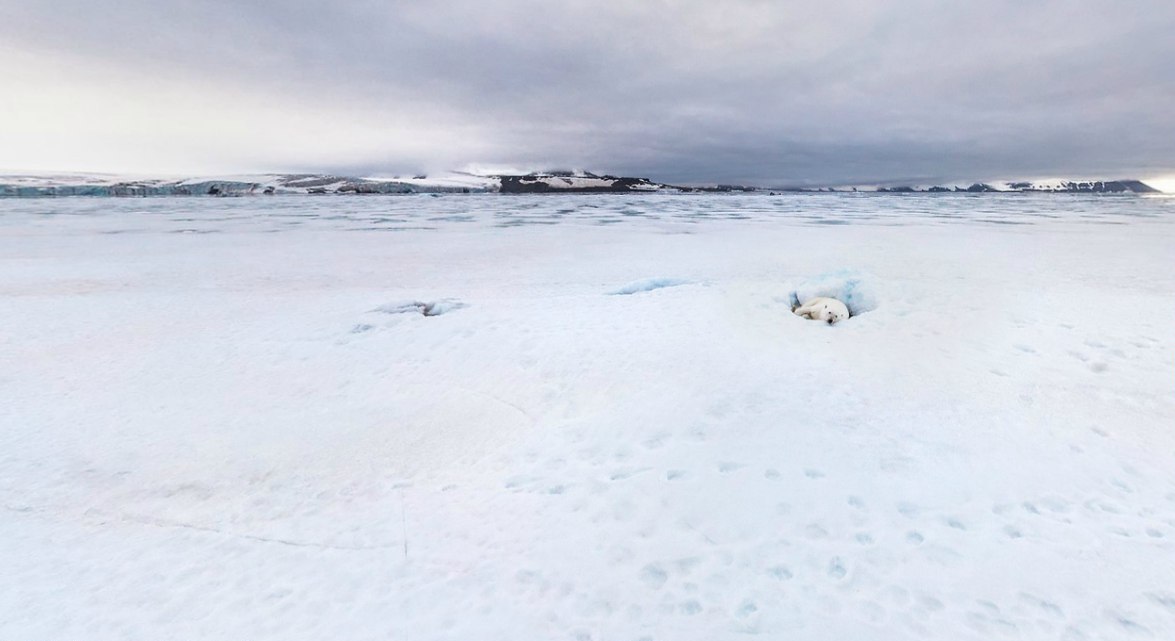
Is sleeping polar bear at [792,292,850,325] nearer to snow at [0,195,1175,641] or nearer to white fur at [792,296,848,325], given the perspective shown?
white fur at [792,296,848,325]

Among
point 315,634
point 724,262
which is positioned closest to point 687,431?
point 315,634

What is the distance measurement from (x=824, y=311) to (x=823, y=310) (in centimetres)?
2

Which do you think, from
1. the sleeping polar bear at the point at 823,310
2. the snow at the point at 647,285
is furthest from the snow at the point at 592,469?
the snow at the point at 647,285

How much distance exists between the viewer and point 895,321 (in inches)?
219

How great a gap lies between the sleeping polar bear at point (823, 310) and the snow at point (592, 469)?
1.02 feet

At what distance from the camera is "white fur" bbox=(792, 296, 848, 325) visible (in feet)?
19.5

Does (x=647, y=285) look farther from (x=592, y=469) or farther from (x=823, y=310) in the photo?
(x=592, y=469)

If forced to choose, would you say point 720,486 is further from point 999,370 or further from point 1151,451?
point 999,370

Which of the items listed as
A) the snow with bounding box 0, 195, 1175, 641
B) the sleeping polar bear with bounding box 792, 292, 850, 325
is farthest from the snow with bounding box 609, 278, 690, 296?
the sleeping polar bear with bounding box 792, 292, 850, 325

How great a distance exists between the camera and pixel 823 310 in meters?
6.02

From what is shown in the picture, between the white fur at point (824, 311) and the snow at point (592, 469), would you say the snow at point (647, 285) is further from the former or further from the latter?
the white fur at point (824, 311)

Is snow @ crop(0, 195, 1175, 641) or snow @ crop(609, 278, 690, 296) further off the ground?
snow @ crop(609, 278, 690, 296)

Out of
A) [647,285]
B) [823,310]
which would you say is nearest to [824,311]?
[823,310]

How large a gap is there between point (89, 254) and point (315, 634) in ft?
45.4
